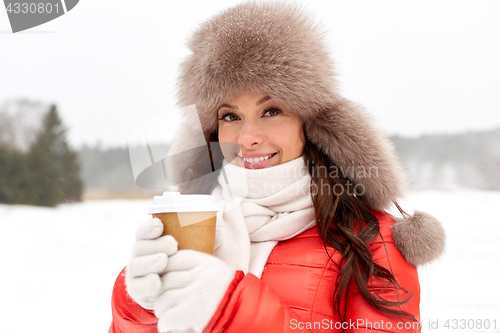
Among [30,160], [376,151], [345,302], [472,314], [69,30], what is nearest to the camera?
[345,302]

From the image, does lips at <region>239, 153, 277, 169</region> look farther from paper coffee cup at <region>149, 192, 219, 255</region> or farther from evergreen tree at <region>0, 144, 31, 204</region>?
evergreen tree at <region>0, 144, 31, 204</region>

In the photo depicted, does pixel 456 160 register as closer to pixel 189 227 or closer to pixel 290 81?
pixel 290 81

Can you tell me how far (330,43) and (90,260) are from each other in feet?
11.0

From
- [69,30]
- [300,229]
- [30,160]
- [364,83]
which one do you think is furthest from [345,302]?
[30,160]

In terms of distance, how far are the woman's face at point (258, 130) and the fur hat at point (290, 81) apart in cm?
4

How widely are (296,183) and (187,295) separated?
0.60 meters

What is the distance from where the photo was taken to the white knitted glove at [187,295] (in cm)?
73

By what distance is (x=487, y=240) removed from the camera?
3275 millimetres

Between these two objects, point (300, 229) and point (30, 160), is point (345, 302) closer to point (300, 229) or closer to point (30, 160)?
point (300, 229)

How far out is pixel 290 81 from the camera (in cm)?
114

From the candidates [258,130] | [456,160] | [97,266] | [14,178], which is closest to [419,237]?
[258,130]

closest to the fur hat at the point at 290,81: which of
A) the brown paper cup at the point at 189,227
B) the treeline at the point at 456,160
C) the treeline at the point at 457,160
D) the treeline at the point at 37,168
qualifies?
the brown paper cup at the point at 189,227

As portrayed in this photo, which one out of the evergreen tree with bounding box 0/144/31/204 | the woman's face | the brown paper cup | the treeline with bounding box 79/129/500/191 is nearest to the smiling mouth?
the woman's face

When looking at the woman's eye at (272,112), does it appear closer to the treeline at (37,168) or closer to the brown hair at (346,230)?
the brown hair at (346,230)
